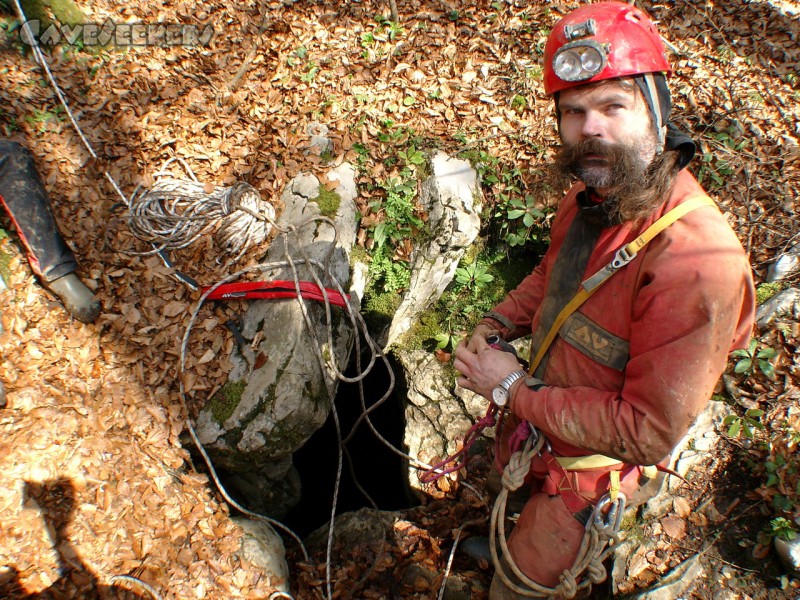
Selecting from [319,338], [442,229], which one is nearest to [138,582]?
[319,338]

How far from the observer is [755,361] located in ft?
12.6

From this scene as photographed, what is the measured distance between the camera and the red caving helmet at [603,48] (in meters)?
2.04

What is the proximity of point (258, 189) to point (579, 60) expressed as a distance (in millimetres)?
3647

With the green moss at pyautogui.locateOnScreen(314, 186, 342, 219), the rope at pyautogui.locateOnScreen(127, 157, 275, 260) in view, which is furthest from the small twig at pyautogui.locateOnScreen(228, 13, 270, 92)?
the green moss at pyautogui.locateOnScreen(314, 186, 342, 219)

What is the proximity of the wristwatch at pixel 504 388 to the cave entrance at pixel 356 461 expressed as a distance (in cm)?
290

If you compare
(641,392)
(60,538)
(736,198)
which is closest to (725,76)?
(736,198)

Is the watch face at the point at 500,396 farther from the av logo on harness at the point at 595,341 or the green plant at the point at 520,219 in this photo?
the green plant at the point at 520,219

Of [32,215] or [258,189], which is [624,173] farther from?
[32,215]

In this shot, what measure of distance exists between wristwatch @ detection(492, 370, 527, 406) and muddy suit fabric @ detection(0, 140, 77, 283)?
12.1ft

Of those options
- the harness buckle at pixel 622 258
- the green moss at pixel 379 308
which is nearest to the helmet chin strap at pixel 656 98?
the harness buckle at pixel 622 258

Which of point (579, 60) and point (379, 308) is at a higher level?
point (579, 60)

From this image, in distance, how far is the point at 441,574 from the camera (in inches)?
142

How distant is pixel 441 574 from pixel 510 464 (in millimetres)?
1712

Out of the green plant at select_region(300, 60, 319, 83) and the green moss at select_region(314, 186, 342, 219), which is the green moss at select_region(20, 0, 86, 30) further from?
the green moss at select_region(314, 186, 342, 219)
